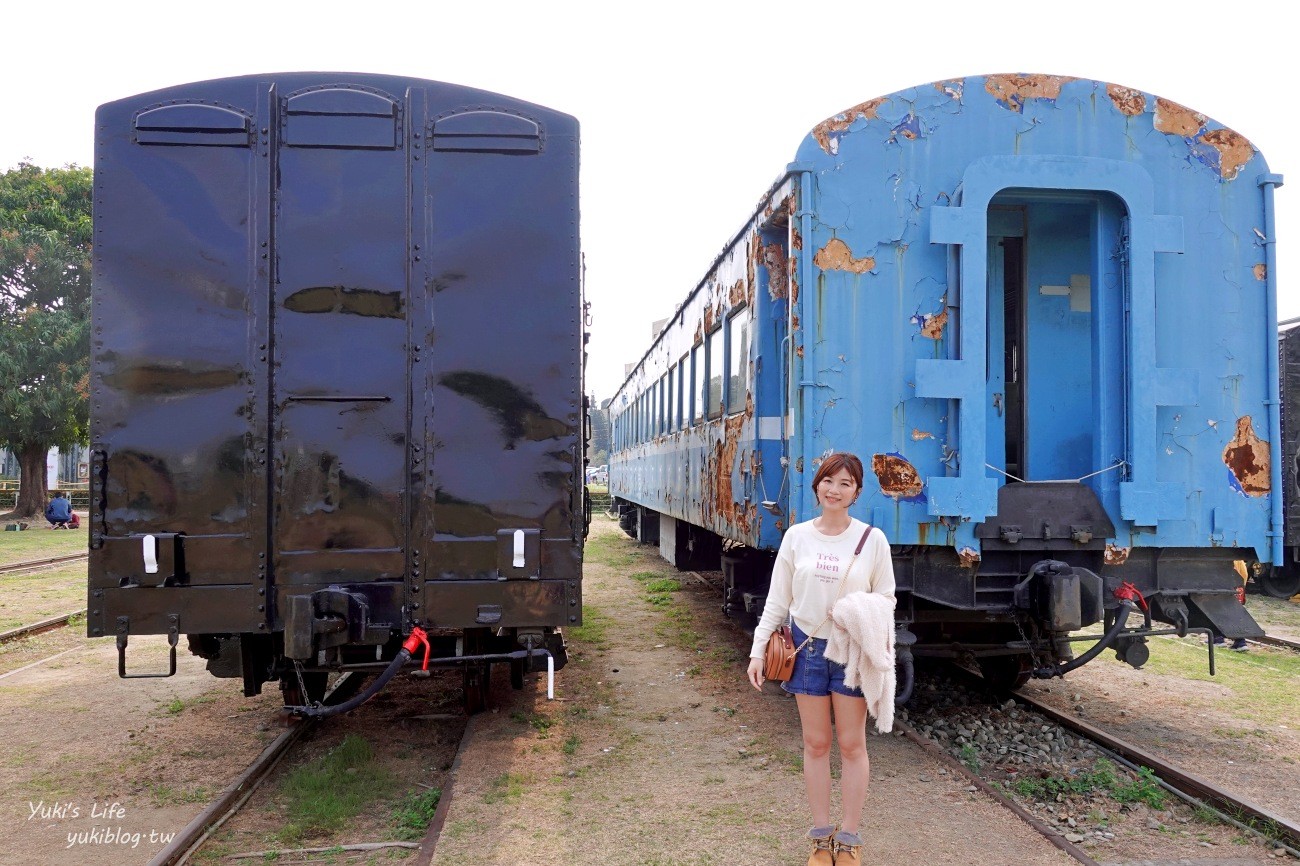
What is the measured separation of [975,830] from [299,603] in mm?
3409

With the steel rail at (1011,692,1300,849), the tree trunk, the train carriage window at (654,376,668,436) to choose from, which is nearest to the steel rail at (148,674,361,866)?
the steel rail at (1011,692,1300,849)

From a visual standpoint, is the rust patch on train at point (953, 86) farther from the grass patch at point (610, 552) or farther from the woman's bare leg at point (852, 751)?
the grass patch at point (610, 552)

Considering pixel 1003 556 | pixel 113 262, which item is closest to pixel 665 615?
pixel 1003 556

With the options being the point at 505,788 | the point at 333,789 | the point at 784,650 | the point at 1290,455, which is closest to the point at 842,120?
the point at 784,650

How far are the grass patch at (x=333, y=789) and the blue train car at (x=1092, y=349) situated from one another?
2878 mm

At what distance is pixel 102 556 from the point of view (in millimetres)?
4844

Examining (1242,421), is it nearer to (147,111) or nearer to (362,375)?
(362,375)

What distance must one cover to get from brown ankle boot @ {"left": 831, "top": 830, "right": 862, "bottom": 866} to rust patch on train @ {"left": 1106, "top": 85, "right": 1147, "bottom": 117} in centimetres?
447

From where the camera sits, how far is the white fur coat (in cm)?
376

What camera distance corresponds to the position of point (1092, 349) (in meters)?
5.87

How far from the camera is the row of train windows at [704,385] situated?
7.57 metres

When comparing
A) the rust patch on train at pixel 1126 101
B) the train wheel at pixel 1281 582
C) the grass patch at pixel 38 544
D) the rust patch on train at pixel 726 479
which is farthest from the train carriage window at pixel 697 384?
the grass patch at pixel 38 544

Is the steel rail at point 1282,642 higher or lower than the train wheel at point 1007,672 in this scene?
lower

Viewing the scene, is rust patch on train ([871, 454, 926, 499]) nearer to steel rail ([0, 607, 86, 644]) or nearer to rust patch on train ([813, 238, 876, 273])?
rust patch on train ([813, 238, 876, 273])
